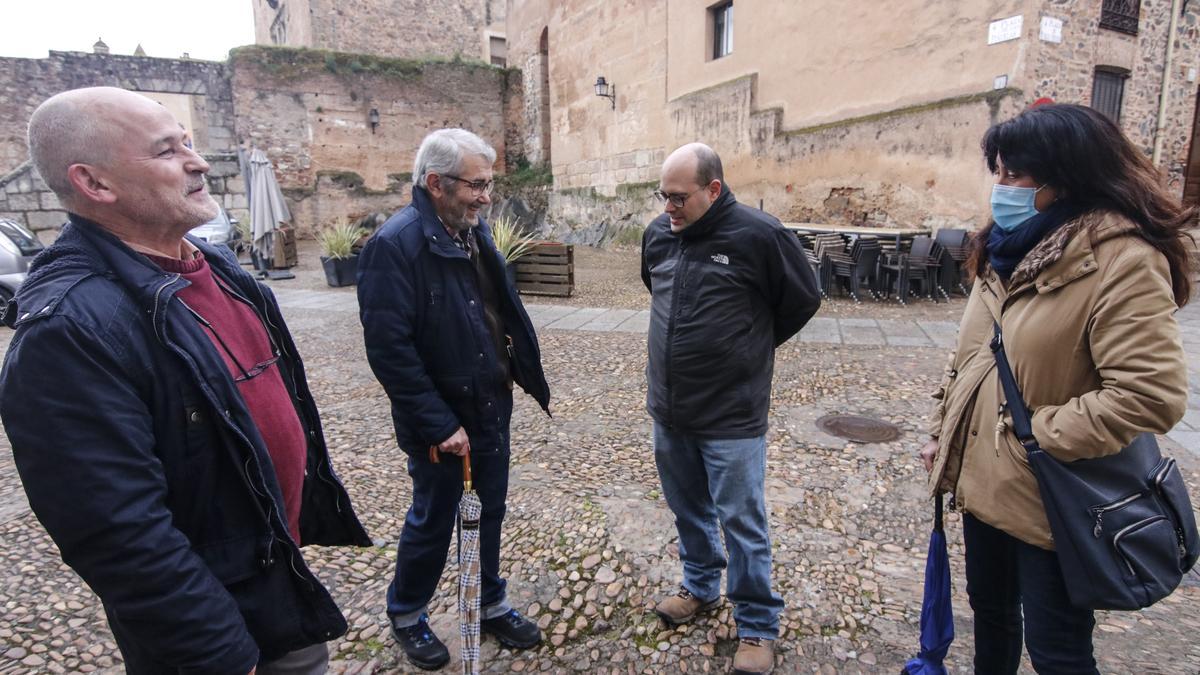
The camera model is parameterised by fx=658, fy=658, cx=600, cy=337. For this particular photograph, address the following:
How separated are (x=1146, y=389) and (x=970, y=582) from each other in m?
0.77

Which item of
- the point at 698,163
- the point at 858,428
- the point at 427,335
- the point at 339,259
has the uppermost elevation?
the point at 698,163

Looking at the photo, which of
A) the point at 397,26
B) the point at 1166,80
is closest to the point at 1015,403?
the point at 1166,80

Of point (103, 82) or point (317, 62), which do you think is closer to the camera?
point (103, 82)

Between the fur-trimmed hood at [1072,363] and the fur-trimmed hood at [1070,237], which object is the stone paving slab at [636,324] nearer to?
the fur-trimmed hood at [1072,363]

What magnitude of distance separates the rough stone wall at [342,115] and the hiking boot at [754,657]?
19.6 m

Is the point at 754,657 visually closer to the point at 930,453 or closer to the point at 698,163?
the point at 930,453

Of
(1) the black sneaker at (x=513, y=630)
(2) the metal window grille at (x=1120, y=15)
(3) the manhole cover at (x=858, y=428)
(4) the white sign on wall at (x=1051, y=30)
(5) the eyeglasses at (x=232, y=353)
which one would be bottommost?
(1) the black sneaker at (x=513, y=630)

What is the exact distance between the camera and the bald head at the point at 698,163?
218cm

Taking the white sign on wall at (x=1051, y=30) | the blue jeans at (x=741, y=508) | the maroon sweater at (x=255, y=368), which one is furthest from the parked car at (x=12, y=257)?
the white sign on wall at (x=1051, y=30)

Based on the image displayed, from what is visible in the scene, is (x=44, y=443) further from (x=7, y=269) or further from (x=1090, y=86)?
(x=1090, y=86)

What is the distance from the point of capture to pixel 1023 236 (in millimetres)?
1620

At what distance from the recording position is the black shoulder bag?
56.8 inches

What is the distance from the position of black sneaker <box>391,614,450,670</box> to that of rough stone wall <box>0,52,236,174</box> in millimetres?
20050

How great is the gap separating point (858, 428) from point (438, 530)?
3067mm
